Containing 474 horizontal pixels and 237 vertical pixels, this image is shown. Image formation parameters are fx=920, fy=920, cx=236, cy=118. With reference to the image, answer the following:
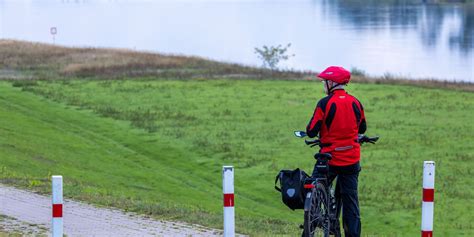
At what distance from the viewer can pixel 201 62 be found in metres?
61.2

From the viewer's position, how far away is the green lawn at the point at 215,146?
22.2m

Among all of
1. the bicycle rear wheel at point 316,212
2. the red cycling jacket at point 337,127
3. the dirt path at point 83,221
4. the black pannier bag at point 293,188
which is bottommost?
the dirt path at point 83,221

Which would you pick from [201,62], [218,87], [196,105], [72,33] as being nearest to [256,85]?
[218,87]

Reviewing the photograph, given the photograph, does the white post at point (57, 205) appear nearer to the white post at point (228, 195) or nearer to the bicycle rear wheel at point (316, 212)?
the white post at point (228, 195)

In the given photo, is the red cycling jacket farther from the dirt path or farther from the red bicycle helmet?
the dirt path

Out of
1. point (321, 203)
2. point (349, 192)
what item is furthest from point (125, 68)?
point (321, 203)

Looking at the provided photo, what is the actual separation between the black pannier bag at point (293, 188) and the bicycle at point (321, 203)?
68mm

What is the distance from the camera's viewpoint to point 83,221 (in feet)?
44.8

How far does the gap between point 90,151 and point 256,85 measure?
20.8m

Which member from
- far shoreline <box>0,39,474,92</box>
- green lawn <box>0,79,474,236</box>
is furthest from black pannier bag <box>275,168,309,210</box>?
far shoreline <box>0,39,474,92</box>

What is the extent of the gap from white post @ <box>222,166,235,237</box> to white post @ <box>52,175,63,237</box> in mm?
1829

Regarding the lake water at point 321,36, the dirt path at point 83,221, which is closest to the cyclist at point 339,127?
the dirt path at point 83,221

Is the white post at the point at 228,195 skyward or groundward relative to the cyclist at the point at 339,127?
groundward

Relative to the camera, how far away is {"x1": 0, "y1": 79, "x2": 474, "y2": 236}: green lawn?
22156mm
